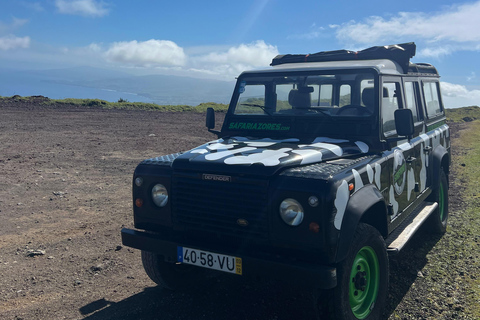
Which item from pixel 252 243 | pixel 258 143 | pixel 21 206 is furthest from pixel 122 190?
pixel 252 243

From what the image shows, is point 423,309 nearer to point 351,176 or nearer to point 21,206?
point 351,176

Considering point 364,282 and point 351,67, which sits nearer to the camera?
point 364,282

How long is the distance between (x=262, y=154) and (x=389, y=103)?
1744 mm

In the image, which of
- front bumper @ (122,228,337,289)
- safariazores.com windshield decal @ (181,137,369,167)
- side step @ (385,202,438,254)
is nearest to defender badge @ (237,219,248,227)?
front bumper @ (122,228,337,289)

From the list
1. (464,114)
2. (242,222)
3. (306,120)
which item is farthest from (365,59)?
(464,114)

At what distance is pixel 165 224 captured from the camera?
3863 millimetres

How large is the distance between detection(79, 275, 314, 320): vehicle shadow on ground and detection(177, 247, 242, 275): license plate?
672 mm

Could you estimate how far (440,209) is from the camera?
20.7ft

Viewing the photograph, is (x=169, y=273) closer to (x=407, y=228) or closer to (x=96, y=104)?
(x=407, y=228)

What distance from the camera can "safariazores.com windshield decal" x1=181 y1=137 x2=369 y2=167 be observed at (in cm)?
363

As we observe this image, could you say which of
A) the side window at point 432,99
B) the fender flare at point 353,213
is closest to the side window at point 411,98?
the side window at point 432,99

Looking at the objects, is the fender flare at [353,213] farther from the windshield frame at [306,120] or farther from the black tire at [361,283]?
the windshield frame at [306,120]

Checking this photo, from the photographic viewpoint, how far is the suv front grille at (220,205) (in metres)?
3.40

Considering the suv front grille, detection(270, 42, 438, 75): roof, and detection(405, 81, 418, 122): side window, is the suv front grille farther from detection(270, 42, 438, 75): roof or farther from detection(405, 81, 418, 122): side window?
detection(405, 81, 418, 122): side window
